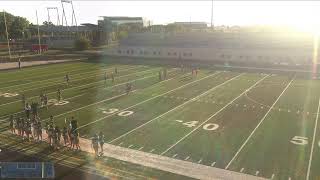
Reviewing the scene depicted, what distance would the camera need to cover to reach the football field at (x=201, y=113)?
18016mm

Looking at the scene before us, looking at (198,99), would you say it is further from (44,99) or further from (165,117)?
(44,99)

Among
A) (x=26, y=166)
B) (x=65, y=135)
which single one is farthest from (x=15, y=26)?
(x=26, y=166)

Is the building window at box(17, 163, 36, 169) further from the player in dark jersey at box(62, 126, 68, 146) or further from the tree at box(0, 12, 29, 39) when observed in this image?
the tree at box(0, 12, 29, 39)

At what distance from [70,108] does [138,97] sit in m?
6.20

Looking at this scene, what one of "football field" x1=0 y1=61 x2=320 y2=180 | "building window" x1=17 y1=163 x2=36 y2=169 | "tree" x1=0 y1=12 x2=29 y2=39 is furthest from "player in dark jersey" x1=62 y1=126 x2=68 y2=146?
"tree" x1=0 y1=12 x2=29 y2=39

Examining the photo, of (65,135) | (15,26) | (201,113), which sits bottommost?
(201,113)

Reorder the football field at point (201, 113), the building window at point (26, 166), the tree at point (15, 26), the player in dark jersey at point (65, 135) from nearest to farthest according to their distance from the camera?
the building window at point (26, 166) → the football field at point (201, 113) → the player in dark jersey at point (65, 135) → the tree at point (15, 26)

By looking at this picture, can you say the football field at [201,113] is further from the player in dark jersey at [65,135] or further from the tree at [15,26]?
the tree at [15,26]

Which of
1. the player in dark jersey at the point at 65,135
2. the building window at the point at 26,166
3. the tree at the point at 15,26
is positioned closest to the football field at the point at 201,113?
the player in dark jersey at the point at 65,135

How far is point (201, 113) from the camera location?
26.0m

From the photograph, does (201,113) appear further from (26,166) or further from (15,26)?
(15,26)

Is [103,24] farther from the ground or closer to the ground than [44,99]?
farther from the ground

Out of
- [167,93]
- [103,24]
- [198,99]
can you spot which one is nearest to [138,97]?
[167,93]

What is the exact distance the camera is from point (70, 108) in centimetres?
2727
